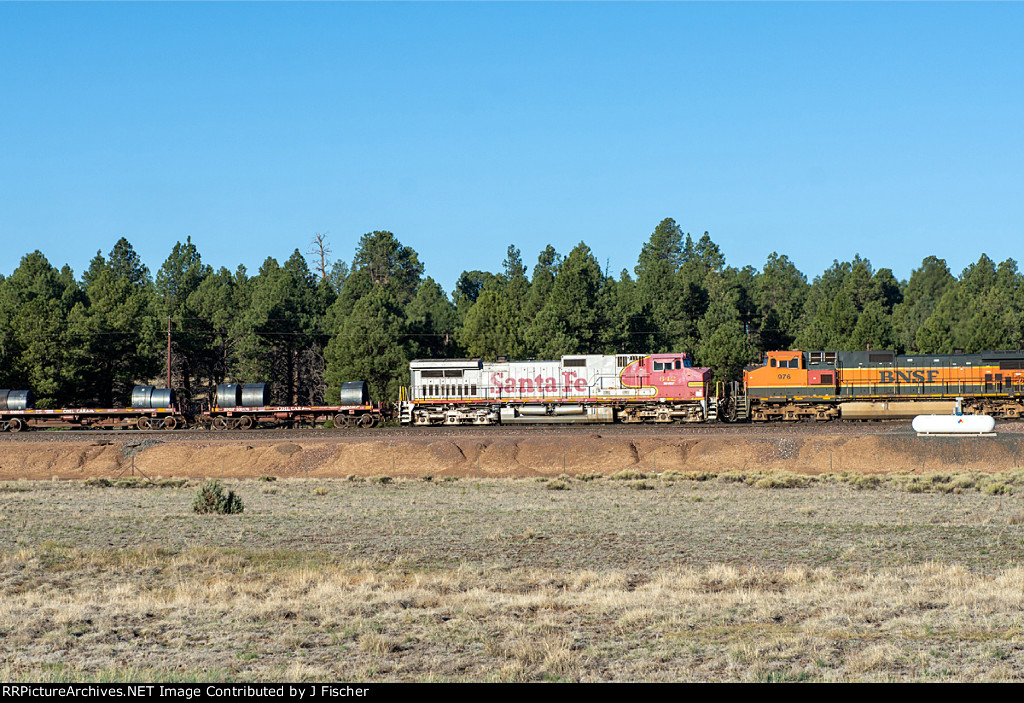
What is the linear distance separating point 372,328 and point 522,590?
53.7 m

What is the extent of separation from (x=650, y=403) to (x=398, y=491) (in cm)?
2572

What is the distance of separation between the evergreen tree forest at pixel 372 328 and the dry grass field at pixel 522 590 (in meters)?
43.9

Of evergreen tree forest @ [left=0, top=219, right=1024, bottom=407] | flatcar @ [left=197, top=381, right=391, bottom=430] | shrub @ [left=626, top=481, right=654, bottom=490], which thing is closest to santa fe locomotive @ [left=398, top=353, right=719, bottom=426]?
flatcar @ [left=197, top=381, right=391, bottom=430]

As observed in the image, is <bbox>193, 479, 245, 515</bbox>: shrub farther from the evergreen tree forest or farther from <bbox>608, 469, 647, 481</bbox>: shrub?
the evergreen tree forest

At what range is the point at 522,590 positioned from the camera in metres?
14.4

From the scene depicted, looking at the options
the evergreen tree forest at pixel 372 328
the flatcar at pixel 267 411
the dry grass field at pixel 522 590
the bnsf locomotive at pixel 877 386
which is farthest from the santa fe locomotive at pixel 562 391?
the dry grass field at pixel 522 590

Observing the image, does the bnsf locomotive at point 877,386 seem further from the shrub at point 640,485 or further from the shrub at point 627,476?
the shrub at point 640,485

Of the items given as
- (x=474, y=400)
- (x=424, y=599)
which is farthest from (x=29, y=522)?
(x=474, y=400)

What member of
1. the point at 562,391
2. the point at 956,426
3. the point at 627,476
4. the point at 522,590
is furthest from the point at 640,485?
the point at 562,391

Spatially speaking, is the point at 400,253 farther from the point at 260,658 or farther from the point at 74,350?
the point at 260,658

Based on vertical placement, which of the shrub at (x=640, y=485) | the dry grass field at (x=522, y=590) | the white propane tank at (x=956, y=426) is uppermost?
the white propane tank at (x=956, y=426)

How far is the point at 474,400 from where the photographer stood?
5347cm

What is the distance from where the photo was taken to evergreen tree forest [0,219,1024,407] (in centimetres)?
6688

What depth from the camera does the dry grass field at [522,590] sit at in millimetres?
10508
